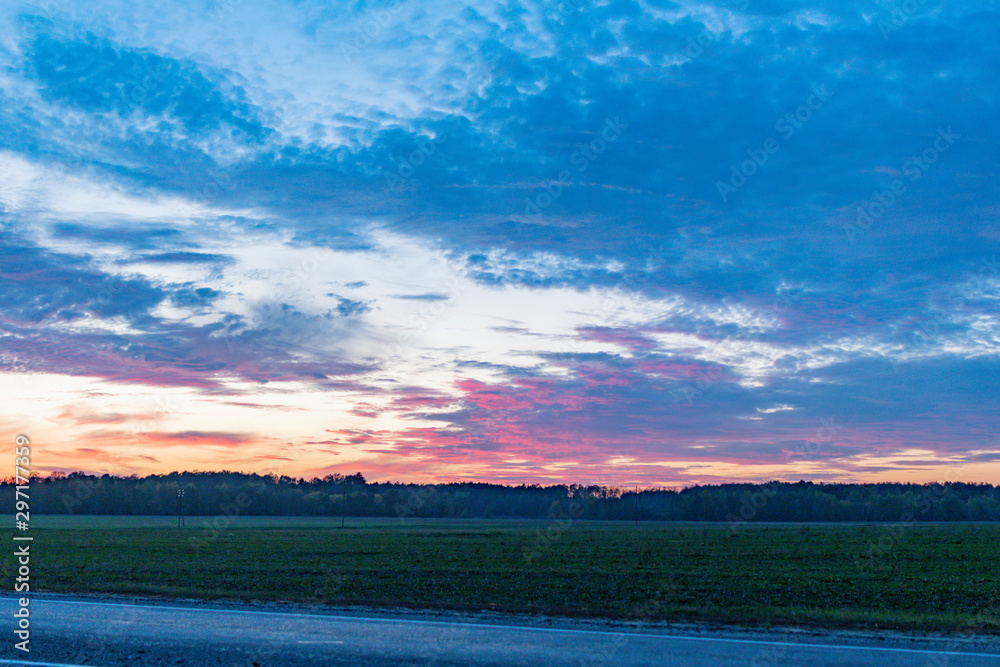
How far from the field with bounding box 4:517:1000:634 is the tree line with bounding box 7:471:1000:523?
86886mm

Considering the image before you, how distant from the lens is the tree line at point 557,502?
413ft

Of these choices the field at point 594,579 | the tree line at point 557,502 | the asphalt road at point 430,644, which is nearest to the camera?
the asphalt road at point 430,644

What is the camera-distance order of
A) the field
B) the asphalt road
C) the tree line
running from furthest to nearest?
the tree line
the field
the asphalt road

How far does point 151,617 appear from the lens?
14.4 metres

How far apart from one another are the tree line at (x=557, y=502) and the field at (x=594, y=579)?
8689 centimetres

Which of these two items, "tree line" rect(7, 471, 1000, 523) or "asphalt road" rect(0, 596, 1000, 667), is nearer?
"asphalt road" rect(0, 596, 1000, 667)

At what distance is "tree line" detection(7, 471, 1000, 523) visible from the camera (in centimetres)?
12588

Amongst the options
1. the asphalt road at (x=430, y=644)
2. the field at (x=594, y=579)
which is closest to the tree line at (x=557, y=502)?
the field at (x=594, y=579)

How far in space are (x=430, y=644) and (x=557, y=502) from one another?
13229 cm

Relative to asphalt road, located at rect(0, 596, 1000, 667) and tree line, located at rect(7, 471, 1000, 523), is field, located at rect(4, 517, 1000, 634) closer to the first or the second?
asphalt road, located at rect(0, 596, 1000, 667)

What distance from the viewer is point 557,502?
14025cm

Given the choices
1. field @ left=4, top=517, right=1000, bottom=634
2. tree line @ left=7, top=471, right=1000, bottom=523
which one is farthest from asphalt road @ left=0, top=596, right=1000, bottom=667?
tree line @ left=7, top=471, right=1000, bottom=523

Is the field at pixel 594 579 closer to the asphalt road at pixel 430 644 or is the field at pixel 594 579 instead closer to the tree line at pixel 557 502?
the asphalt road at pixel 430 644

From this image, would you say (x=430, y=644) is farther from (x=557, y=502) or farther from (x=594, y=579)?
(x=557, y=502)
